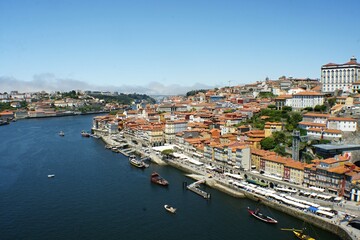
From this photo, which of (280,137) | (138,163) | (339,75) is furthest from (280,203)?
(339,75)

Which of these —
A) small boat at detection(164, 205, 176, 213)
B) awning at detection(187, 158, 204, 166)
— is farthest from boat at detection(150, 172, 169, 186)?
small boat at detection(164, 205, 176, 213)

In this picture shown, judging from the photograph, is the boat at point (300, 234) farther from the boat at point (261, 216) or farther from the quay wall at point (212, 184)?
the quay wall at point (212, 184)

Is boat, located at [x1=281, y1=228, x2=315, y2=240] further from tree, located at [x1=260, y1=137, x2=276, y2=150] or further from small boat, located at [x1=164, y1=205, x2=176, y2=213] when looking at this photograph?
tree, located at [x1=260, y1=137, x2=276, y2=150]

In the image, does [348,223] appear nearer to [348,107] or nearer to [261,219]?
[261,219]

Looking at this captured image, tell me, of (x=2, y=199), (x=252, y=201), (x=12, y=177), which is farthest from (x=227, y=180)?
(x=12, y=177)

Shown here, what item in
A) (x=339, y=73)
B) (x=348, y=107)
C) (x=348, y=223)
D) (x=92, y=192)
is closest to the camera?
(x=348, y=223)

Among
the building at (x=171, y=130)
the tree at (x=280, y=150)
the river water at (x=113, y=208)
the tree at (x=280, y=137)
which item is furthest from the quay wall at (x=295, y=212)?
the building at (x=171, y=130)
